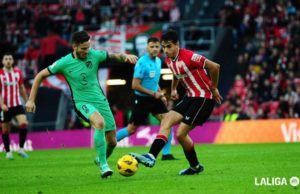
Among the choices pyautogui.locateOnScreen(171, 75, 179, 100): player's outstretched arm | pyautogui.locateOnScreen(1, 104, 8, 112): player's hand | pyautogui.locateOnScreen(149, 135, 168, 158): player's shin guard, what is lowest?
pyautogui.locateOnScreen(1, 104, 8, 112): player's hand

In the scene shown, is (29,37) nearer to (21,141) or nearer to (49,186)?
(21,141)

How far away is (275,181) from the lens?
35.3ft

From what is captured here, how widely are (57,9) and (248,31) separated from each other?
10.1m

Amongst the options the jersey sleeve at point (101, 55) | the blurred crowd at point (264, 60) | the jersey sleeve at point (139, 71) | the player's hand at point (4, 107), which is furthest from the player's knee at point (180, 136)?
the blurred crowd at point (264, 60)

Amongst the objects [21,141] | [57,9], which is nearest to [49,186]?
[21,141]

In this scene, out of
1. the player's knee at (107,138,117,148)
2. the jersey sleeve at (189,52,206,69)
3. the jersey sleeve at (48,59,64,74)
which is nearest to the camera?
the jersey sleeve at (189,52,206,69)

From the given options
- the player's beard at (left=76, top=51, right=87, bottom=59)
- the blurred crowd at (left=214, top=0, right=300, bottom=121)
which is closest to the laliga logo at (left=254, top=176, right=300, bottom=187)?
the player's beard at (left=76, top=51, right=87, bottom=59)

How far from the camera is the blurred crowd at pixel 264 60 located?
28.2 m

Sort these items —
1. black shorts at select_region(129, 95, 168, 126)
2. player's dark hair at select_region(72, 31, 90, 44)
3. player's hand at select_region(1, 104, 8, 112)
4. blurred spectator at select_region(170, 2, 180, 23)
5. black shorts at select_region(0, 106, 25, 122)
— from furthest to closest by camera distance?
1. blurred spectator at select_region(170, 2, 180, 23)
2. black shorts at select_region(0, 106, 25, 122)
3. player's hand at select_region(1, 104, 8, 112)
4. black shorts at select_region(129, 95, 168, 126)
5. player's dark hair at select_region(72, 31, 90, 44)

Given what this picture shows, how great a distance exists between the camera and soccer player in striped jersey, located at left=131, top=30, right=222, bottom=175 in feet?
40.8

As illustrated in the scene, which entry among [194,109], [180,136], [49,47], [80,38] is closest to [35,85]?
[80,38]

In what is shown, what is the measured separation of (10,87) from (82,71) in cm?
748

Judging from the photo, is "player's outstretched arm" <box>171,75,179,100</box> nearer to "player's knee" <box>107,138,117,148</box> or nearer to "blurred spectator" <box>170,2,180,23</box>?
"player's knee" <box>107,138,117,148</box>

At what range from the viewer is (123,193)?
396 inches
